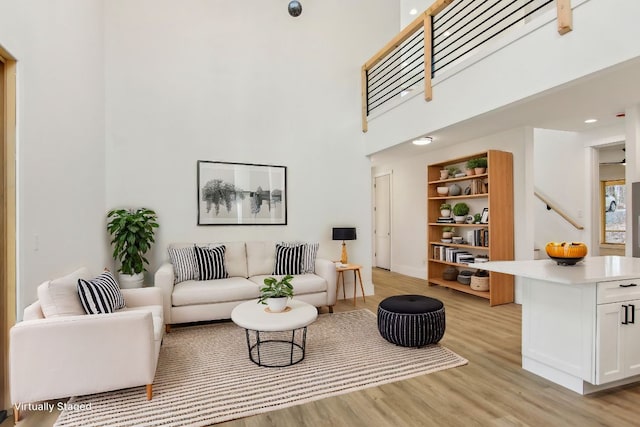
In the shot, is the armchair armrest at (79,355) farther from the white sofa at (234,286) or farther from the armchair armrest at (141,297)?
the white sofa at (234,286)

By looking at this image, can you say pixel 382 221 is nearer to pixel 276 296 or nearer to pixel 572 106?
pixel 572 106

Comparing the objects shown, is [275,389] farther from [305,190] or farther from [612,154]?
[612,154]

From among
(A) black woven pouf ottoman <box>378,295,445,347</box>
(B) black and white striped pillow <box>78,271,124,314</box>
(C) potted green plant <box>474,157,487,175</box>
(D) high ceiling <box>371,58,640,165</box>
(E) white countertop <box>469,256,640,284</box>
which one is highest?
(D) high ceiling <box>371,58,640,165</box>

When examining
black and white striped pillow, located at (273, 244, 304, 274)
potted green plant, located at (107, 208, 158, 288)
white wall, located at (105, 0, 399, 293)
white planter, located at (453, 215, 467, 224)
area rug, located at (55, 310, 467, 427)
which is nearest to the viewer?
area rug, located at (55, 310, 467, 427)

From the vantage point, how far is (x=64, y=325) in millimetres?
2178

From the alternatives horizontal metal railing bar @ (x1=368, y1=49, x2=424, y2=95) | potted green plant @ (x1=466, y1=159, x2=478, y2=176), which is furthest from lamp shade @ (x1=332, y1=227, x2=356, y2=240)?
horizontal metal railing bar @ (x1=368, y1=49, x2=424, y2=95)

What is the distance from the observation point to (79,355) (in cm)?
221

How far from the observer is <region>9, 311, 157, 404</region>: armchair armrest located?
2.12m

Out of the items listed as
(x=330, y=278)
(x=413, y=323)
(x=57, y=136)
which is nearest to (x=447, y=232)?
(x=330, y=278)

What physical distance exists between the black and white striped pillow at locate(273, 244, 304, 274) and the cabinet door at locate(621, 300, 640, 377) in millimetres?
3270

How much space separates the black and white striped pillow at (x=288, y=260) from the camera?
15.1ft

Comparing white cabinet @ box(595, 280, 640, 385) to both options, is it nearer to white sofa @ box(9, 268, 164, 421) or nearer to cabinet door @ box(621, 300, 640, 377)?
cabinet door @ box(621, 300, 640, 377)

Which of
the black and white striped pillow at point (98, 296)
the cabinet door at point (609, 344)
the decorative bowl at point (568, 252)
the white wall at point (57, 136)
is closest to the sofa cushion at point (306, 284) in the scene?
the black and white striped pillow at point (98, 296)

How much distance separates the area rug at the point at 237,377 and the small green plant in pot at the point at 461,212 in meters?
2.70
